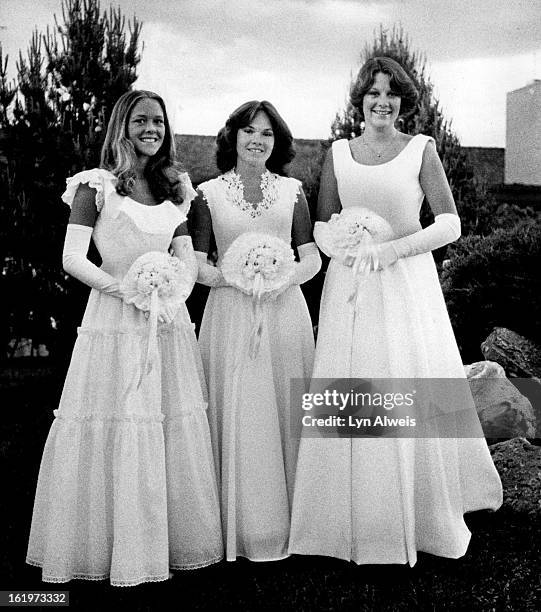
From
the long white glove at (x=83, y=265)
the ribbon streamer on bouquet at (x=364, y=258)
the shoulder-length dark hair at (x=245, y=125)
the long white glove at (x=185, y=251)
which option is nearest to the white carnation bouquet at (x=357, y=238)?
the ribbon streamer on bouquet at (x=364, y=258)

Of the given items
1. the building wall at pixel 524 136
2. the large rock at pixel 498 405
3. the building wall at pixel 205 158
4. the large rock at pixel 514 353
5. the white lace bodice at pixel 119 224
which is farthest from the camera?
the building wall at pixel 524 136

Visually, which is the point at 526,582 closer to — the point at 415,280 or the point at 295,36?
the point at 415,280

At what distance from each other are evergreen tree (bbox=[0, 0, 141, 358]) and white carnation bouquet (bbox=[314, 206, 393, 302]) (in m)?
4.07

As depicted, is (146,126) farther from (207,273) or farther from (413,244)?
(413,244)

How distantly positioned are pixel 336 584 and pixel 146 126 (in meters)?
2.24

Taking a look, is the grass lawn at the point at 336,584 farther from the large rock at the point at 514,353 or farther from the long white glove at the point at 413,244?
the large rock at the point at 514,353

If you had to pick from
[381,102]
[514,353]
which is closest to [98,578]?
[381,102]

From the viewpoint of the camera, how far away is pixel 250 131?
360cm

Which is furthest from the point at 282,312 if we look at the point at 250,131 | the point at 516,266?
the point at 516,266

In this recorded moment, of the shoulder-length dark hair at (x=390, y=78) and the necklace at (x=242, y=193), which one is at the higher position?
the shoulder-length dark hair at (x=390, y=78)

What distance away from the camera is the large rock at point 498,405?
199 inches

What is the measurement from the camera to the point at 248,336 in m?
3.57

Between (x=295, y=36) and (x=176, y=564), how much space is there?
11.0ft

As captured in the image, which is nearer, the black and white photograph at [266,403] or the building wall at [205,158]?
the black and white photograph at [266,403]
